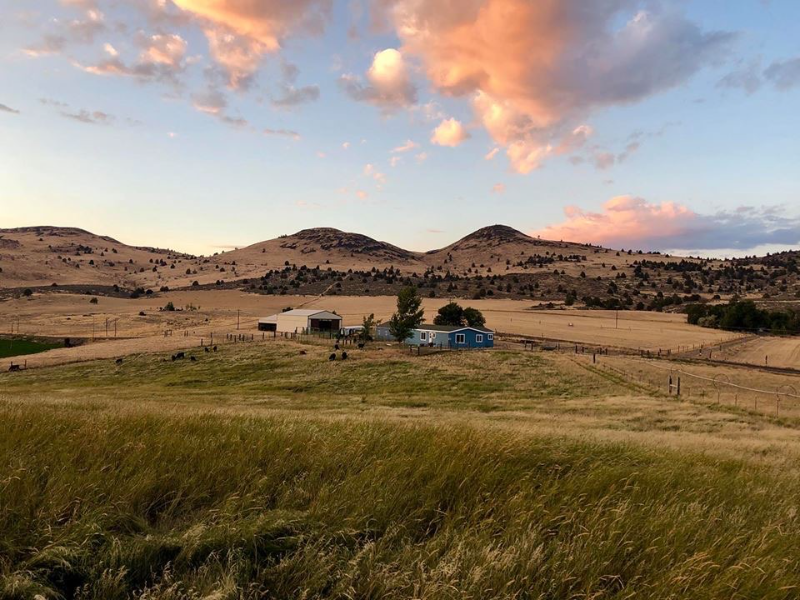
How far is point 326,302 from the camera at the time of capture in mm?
134625

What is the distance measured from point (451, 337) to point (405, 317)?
835 centimetres

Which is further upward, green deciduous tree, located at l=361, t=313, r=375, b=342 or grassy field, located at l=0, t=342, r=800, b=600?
grassy field, located at l=0, t=342, r=800, b=600

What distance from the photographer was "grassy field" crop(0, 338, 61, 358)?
2960 inches

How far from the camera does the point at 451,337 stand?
80000 mm

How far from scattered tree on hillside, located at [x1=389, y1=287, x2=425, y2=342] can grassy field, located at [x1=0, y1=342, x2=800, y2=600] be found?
68782 millimetres

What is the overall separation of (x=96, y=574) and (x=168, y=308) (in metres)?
132

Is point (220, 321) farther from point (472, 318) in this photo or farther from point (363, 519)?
point (363, 519)

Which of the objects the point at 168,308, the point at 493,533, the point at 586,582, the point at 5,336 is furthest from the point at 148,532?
the point at 168,308

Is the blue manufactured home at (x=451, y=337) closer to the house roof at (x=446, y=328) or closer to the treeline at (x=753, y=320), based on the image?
the house roof at (x=446, y=328)

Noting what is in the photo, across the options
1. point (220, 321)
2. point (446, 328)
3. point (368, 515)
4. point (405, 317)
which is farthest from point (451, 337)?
point (368, 515)

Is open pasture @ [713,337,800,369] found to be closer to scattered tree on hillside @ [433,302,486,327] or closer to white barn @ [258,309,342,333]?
scattered tree on hillside @ [433,302,486,327]

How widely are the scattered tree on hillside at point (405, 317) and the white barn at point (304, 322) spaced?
781 inches

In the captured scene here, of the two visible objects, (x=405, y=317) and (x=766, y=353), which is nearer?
(x=766, y=353)

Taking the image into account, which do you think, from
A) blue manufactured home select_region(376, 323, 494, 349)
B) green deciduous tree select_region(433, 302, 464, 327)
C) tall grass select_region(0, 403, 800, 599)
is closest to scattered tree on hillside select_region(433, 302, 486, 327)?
green deciduous tree select_region(433, 302, 464, 327)
